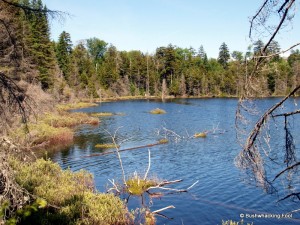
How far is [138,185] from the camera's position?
17828 millimetres

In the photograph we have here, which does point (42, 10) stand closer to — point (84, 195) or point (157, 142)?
point (84, 195)

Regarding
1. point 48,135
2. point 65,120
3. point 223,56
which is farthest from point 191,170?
point 223,56

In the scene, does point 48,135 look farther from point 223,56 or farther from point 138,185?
point 223,56

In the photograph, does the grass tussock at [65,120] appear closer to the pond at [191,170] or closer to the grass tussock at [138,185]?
the pond at [191,170]

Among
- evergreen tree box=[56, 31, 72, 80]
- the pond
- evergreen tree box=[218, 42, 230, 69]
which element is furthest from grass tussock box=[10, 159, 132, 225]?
evergreen tree box=[218, 42, 230, 69]

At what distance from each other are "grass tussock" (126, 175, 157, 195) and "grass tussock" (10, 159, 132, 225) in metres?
2.46

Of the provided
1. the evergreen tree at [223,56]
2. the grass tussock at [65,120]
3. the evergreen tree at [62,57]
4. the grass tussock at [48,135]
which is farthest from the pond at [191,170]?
the evergreen tree at [223,56]

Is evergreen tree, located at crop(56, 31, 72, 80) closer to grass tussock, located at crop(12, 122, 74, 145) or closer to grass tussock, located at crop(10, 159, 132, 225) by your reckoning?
grass tussock, located at crop(12, 122, 74, 145)

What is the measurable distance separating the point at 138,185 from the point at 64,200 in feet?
18.9

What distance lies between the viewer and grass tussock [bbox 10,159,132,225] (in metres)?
11.1

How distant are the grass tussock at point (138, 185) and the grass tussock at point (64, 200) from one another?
96.9 inches

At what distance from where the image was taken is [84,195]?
531 inches

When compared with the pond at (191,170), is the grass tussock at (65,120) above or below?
above

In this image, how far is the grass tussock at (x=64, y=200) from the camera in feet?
36.4
